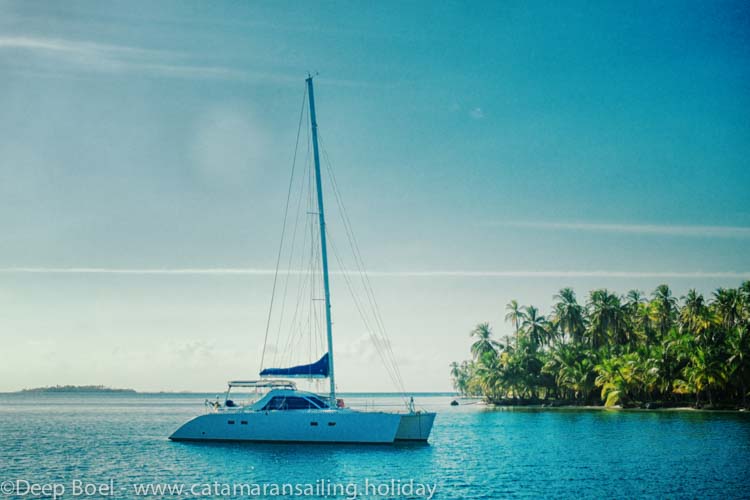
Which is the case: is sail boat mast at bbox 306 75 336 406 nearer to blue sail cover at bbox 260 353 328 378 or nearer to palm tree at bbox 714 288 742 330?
blue sail cover at bbox 260 353 328 378

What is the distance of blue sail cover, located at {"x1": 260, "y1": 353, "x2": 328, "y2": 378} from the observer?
3175 centimetres

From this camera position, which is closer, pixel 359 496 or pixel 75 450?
pixel 359 496

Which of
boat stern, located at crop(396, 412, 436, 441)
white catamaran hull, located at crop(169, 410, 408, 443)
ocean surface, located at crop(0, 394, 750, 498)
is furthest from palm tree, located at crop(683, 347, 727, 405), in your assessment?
white catamaran hull, located at crop(169, 410, 408, 443)

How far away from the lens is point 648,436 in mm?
35000

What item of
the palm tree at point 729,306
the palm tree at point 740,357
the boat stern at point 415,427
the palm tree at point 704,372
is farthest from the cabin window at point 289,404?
the palm tree at point 729,306

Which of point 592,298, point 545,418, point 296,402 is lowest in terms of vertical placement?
point 545,418

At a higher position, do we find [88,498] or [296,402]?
[296,402]

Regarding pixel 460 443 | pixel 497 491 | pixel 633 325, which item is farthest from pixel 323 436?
pixel 633 325

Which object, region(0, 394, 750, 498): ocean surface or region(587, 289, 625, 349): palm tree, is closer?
region(0, 394, 750, 498): ocean surface

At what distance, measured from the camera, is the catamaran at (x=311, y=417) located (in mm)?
30516

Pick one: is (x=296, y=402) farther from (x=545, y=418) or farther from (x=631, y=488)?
(x=545, y=418)

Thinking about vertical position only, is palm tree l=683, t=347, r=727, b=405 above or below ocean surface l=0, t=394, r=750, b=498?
above

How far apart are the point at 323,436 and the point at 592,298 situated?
49.8m

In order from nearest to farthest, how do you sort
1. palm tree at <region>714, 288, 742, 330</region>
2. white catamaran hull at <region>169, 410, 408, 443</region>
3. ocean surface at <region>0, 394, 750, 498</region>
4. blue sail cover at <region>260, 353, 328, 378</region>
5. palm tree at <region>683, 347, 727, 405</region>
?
ocean surface at <region>0, 394, 750, 498</region>, white catamaran hull at <region>169, 410, 408, 443</region>, blue sail cover at <region>260, 353, 328, 378</region>, palm tree at <region>683, 347, 727, 405</region>, palm tree at <region>714, 288, 742, 330</region>
